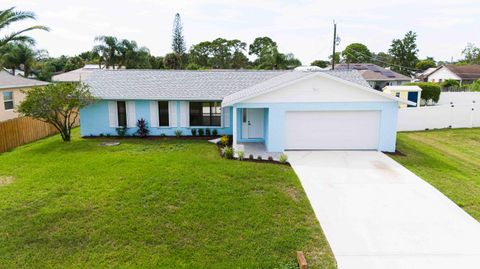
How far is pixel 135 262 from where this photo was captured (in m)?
7.21

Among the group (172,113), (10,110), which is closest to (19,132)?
(10,110)

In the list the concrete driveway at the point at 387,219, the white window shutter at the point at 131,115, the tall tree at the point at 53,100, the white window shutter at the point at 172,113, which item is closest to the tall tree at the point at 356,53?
the white window shutter at the point at 172,113

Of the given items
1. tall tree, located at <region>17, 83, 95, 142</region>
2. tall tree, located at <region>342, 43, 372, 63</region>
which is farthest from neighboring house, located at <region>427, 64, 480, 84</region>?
tall tree, located at <region>17, 83, 95, 142</region>

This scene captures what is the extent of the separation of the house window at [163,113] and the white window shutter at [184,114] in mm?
853

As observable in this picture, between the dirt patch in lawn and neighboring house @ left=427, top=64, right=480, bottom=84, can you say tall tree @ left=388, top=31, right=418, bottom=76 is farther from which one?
the dirt patch in lawn

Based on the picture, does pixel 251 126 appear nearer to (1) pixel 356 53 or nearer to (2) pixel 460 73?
(2) pixel 460 73

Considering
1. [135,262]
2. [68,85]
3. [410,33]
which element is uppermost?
[410,33]

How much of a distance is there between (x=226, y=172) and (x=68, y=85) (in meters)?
10.6

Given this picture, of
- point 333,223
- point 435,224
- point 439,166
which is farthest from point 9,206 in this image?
point 439,166

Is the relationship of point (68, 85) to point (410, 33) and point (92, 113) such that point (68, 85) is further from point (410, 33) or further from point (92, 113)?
point (410, 33)

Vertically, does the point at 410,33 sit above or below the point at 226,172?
above

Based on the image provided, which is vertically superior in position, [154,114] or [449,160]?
[154,114]

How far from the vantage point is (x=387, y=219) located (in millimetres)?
9117

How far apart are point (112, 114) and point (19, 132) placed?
4.88 meters
